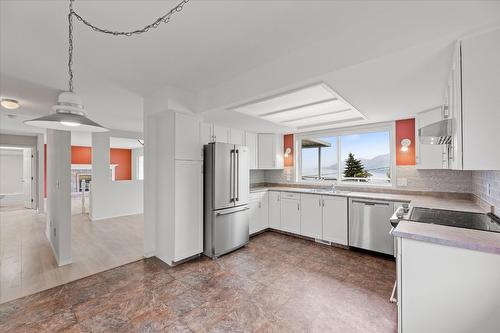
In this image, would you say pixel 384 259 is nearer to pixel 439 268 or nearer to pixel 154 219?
pixel 439 268

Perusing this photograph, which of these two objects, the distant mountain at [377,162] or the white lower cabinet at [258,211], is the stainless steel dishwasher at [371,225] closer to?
the distant mountain at [377,162]

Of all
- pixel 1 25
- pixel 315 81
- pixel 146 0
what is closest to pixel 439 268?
pixel 315 81

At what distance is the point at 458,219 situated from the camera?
6.17 feet

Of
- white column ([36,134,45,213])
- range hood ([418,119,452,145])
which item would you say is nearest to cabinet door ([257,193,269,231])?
range hood ([418,119,452,145])

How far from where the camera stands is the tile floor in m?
1.87

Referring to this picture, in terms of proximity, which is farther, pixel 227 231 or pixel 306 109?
pixel 227 231

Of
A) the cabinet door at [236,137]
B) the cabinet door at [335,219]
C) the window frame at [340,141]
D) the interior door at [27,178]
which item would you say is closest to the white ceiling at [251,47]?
the window frame at [340,141]

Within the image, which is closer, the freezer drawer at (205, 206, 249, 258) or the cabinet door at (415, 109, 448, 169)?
the cabinet door at (415, 109, 448, 169)

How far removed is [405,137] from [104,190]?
691cm

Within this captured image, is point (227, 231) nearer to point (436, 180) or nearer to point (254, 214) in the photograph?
point (254, 214)

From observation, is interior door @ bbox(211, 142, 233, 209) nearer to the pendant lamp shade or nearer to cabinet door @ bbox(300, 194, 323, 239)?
cabinet door @ bbox(300, 194, 323, 239)

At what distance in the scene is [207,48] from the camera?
200cm

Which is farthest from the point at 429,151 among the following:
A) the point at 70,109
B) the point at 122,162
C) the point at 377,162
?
the point at 122,162

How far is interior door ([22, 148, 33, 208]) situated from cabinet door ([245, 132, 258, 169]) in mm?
7490
